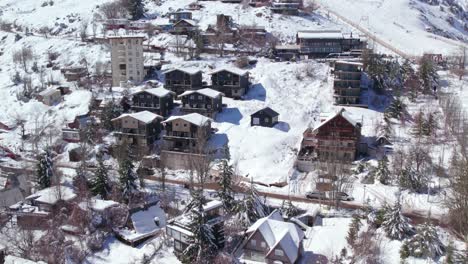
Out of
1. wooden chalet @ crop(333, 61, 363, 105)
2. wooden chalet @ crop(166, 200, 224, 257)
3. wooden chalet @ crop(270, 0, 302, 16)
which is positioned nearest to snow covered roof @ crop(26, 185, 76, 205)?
wooden chalet @ crop(166, 200, 224, 257)

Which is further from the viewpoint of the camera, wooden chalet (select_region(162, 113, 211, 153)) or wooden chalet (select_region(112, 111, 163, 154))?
wooden chalet (select_region(112, 111, 163, 154))

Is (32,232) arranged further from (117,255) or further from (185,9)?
(185,9)

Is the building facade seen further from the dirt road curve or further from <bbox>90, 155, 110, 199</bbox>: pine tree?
<bbox>90, 155, 110, 199</bbox>: pine tree

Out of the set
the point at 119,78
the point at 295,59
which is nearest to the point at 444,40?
the point at 295,59

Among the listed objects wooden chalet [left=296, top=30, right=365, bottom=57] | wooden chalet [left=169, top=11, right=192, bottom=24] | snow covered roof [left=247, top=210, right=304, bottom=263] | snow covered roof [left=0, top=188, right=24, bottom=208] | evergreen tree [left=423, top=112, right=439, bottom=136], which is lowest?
snow covered roof [left=0, top=188, right=24, bottom=208]

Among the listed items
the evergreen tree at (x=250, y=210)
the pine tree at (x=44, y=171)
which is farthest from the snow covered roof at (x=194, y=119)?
the evergreen tree at (x=250, y=210)

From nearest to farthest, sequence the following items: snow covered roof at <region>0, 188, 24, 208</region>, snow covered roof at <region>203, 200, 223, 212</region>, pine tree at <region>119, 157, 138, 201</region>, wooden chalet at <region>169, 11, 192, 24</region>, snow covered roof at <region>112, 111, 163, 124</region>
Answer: snow covered roof at <region>203, 200, 223, 212</region>
pine tree at <region>119, 157, 138, 201</region>
snow covered roof at <region>0, 188, 24, 208</region>
snow covered roof at <region>112, 111, 163, 124</region>
wooden chalet at <region>169, 11, 192, 24</region>
